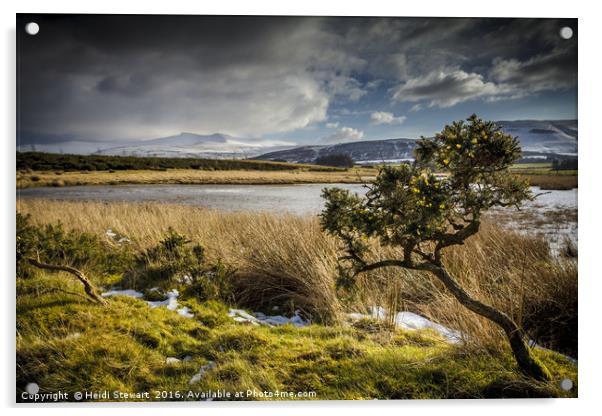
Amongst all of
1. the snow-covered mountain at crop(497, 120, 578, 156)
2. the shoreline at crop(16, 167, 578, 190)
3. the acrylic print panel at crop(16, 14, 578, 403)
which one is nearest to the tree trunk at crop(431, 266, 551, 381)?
the acrylic print panel at crop(16, 14, 578, 403)

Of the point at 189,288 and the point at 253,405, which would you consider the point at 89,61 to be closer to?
the point at 189,288

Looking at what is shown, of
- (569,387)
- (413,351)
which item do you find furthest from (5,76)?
(569,387)

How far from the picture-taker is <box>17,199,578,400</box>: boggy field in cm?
241

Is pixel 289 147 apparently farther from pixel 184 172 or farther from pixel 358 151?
pixel 184 172

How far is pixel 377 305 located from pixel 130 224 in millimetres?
3318

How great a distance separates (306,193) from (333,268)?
1.06 m

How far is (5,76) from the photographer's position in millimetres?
2895

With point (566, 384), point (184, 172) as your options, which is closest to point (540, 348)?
point (566, 384)

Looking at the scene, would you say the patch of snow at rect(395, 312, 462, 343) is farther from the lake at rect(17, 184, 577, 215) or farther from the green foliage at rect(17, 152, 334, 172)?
the green foliage at rect(17, 152, 334, 172)

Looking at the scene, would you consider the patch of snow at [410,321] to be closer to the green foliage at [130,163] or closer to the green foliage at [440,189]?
the green foliage at [440,189]

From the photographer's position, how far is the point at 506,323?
2.08m

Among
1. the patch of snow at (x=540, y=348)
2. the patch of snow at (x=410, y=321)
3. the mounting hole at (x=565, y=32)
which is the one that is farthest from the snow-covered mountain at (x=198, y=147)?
the patch of snow at (x=540, y=348)

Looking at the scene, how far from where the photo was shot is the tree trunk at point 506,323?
2045mm

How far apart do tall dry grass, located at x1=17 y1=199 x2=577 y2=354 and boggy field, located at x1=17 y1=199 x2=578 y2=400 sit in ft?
0.05
